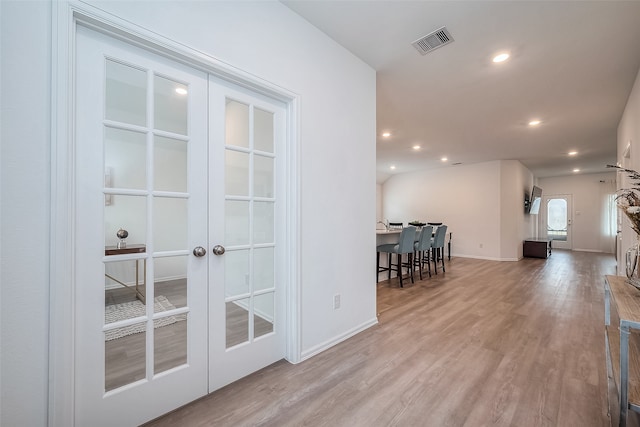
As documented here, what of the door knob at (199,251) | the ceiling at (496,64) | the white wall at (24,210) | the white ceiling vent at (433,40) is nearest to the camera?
the white wall at (24,210)

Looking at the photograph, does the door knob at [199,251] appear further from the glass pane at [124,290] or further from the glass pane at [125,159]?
the glass pane at [125,159]

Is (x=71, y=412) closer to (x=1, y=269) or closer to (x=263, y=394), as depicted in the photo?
(x=1, y=269)

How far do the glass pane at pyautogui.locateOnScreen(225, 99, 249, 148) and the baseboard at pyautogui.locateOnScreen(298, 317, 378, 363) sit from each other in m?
1.70

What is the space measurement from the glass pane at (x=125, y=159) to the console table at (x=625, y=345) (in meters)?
2.43

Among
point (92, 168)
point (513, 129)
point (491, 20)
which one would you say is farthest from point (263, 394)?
point (513, 129)

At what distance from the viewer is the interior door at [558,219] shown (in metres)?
9.53

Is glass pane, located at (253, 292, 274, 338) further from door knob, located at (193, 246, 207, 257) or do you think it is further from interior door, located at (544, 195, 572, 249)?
interior door, located at (544, 195, 572, 249)

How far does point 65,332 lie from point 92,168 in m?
0.77

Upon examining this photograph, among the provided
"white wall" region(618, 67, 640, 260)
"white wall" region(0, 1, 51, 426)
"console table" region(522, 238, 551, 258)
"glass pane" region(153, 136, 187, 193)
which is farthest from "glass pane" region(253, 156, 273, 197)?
"console table" region(522, 238, 551, 258)

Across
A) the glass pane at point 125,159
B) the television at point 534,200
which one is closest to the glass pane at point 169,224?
the glass pane at point 125,159

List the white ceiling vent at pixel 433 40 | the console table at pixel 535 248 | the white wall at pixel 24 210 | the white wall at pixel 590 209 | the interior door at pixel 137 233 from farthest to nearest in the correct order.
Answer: the white wall at pixel 590 209 → the console table at pixel 535 248 → the white ceiling vent at pixel 433 40 → the interior door at pixel 137 233 → the white wall at pixel 24 210

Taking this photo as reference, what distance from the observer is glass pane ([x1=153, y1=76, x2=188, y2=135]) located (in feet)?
5.01


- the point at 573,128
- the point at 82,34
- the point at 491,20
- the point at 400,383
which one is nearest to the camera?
the point at 82,34

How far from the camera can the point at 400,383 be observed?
1.84m
